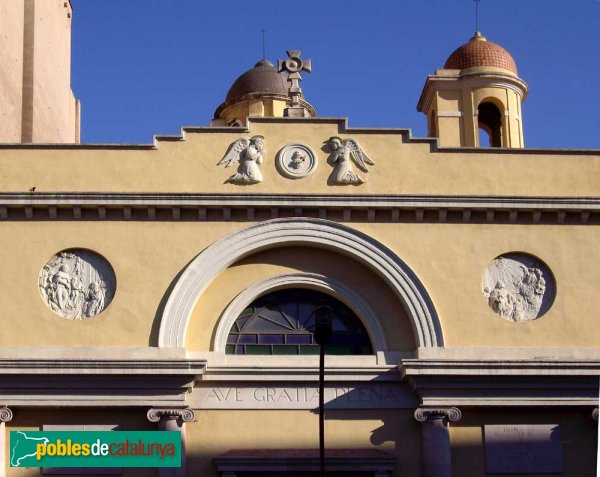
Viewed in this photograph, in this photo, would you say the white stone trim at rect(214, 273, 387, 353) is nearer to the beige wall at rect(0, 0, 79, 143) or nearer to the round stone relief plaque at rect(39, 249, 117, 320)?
the round stone relief plaque at rect(39, 249, 117, 320)

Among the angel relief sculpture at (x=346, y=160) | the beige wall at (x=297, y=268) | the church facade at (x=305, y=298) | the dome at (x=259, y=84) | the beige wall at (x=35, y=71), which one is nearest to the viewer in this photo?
the church facade at (x=305, y=298)

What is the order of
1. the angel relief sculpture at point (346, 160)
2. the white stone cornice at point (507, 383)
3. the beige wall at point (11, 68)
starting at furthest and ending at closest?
the beige wall at point (11, 68) → the angel relief sculpture at point (346, 160) → the white stone cornice at point (507, 383)

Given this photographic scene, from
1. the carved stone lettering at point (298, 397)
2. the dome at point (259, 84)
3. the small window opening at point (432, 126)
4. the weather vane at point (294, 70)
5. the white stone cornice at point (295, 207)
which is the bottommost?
the carved stone lettering at point (298, 397)

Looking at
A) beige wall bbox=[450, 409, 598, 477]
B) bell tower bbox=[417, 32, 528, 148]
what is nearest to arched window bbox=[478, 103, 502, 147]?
bell tower bbox=[417, 32, 528, 148]

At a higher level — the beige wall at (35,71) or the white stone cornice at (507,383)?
the beige wall at (35,71)

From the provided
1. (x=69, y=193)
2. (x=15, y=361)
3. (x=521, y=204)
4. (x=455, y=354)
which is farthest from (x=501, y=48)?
(x=15, y=361)

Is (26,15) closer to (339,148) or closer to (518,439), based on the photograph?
(339,148)

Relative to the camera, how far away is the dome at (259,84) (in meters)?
38.8

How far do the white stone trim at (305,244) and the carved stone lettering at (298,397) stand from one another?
118 cm

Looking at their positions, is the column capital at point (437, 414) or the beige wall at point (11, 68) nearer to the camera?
the column capital at point (437, 414)

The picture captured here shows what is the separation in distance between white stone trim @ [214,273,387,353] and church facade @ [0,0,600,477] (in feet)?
0.14

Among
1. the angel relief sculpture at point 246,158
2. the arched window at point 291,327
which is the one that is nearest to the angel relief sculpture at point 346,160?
the angel relief sculpture at point 246,158

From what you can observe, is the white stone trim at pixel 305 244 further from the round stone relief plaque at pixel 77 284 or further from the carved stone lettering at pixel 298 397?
the round stone relief plaque at pixel 77 284

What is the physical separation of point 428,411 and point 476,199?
180 inches
